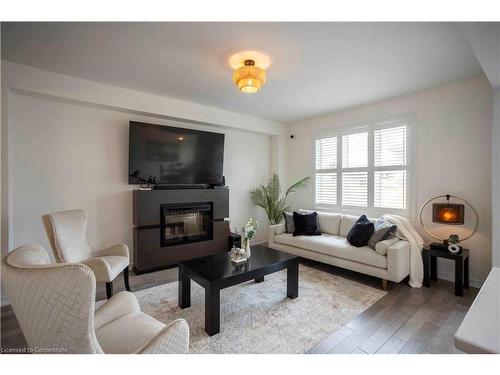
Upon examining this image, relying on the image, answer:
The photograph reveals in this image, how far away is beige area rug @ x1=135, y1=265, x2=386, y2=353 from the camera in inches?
77.2

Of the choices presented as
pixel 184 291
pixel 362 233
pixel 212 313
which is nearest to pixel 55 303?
pixel 212 313

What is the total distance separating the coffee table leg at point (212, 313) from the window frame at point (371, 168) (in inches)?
124

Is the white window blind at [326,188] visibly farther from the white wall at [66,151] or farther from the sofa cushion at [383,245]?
the white wall at [66,151]

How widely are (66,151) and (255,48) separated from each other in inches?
109

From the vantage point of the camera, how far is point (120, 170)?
3621 millimetres

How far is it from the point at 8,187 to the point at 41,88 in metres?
1.19

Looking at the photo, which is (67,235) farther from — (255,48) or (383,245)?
(383,245)

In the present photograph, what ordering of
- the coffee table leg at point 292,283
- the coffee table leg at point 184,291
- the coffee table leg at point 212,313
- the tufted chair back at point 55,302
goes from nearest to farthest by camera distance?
the tufted chair back at point 55,302, the coffee table leg at point 212,313, the coffee table leg at point 184,291, the coffee table leg at point 292,283

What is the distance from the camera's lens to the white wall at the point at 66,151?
282cm

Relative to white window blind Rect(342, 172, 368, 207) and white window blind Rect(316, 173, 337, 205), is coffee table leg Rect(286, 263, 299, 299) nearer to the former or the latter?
white window blind Rect(342, 172, 368, 207)

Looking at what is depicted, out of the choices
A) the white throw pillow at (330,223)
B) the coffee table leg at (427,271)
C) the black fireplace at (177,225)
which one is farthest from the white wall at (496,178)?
the black fireplace at (177,225)
